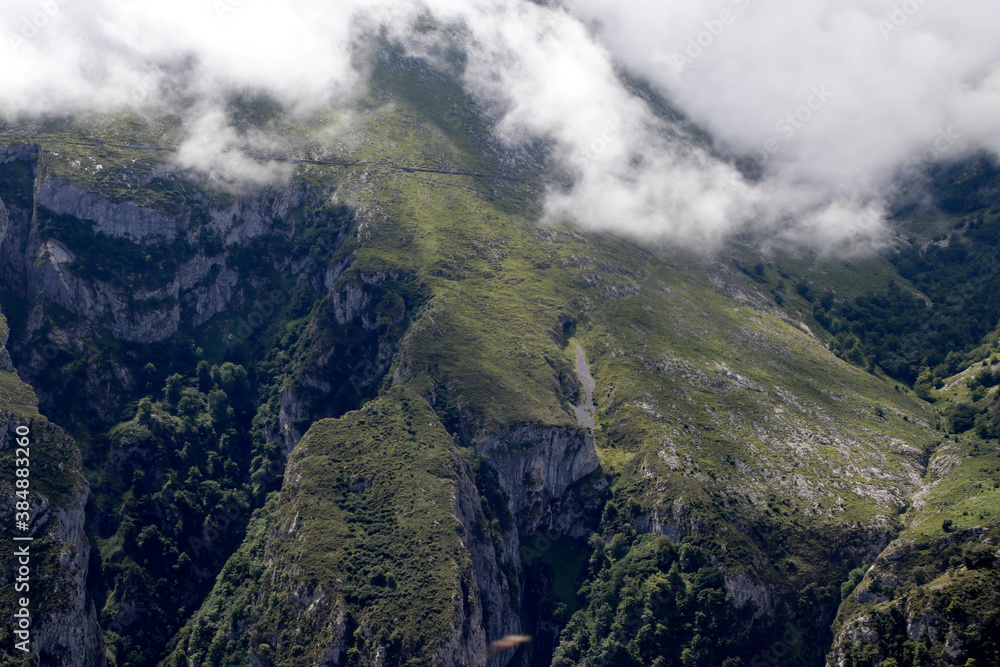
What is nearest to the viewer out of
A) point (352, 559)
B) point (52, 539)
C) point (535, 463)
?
point (52, 539)

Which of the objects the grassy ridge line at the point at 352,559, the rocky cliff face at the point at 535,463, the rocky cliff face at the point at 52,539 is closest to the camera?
the rocky cliff face at the point at 52,539

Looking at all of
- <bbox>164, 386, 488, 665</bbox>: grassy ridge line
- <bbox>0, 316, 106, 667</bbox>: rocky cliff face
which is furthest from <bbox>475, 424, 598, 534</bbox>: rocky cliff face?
<bbox>0, 316, 106, 667</bbox>: rocky cliff face

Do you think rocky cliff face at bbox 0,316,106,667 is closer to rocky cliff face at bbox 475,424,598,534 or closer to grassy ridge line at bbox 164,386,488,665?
grassy ridge line at bbox 164,386,488,665

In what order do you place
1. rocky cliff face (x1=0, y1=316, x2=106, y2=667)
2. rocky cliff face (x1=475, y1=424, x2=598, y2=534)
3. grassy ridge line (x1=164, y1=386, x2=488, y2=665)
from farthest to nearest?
rocky cliff face (x1=475, y1=424, x2=598, y2=534)
grassy ridge line (x1=164, y1=386, x2=488, y2=665)
rocky cliff face (x1=0, y1=316, x2=106, y2=667)

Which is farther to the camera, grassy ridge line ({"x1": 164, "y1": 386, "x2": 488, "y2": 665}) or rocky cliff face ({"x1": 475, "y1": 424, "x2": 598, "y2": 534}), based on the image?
rocky cliff face ({"x1": 475, "y1": 424, "x2": 598, "y2": 534})

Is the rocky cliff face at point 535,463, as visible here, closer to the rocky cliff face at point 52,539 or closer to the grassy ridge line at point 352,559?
the grassy ridge line at point 352,559

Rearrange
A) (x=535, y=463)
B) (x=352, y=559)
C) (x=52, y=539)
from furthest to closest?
(x=535, y=463), (x=352, y=559), (x=52, y=539)

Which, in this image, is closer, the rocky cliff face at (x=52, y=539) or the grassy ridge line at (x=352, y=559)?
the rocky cliff face at (x=52, y=539)

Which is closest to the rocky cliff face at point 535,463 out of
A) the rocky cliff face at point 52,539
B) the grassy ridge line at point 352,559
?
the grassy ridge line at point 352,559

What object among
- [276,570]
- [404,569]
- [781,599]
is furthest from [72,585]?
[781,599]

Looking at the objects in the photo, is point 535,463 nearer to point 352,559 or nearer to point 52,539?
point 352,559

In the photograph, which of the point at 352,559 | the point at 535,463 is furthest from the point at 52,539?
the point at 535,463

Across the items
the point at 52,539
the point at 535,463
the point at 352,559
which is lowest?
the point at 52,539

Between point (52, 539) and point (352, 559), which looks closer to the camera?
point (52, 539)
